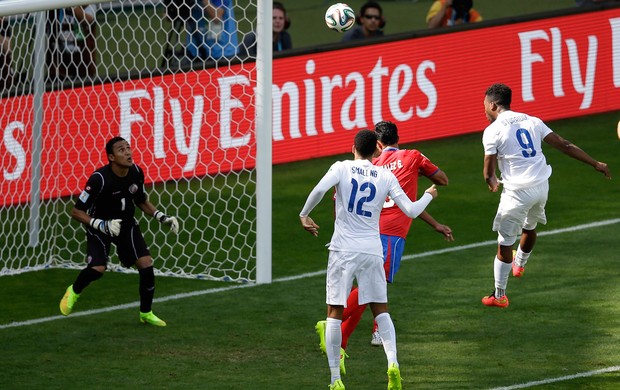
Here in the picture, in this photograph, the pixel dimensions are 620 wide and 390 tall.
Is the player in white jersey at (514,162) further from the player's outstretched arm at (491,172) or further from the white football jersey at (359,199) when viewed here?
the white football jersey at (359,199)

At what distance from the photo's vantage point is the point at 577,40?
Answer: 61.6ft

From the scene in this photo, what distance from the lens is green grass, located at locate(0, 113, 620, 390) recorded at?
33.5ft

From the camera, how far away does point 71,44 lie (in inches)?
614

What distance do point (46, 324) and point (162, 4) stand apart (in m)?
5.40

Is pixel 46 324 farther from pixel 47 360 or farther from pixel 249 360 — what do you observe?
pixel 249 360

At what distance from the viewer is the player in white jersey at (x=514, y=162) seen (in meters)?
11.1

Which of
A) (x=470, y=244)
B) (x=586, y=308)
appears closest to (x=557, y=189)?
(x=470, y=244)

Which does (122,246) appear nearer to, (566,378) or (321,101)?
(566,378)

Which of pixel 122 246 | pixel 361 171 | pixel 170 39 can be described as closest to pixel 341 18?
pixel 122 246

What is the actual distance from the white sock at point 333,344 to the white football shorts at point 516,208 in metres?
2.51

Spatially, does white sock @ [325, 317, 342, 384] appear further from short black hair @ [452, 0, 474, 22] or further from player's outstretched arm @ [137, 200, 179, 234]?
short black hair @ [452, 0, 474, 22]

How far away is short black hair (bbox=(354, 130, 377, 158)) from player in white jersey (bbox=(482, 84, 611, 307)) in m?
1.71

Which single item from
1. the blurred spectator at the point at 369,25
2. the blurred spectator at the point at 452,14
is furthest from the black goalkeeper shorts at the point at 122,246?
the blurred spectator at the point at 452,14

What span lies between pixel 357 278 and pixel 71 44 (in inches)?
283
